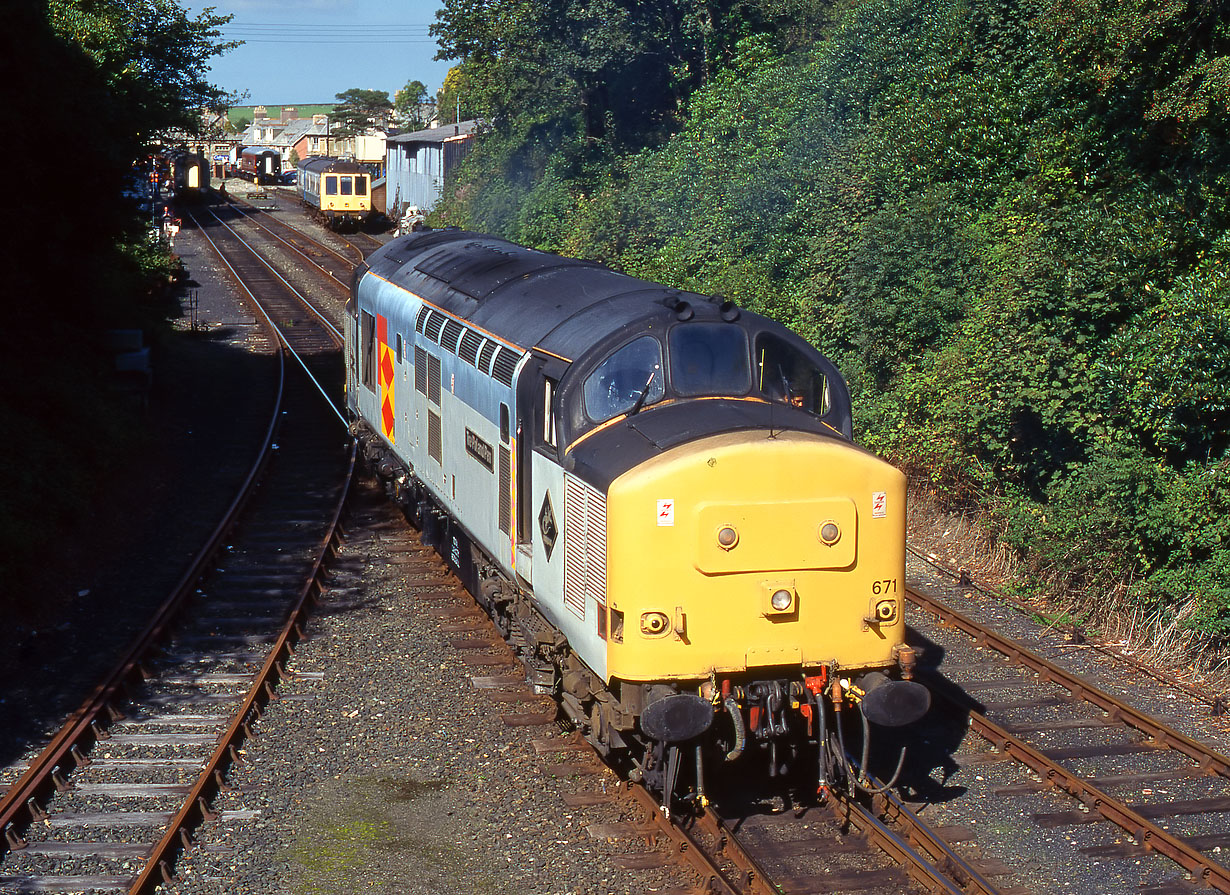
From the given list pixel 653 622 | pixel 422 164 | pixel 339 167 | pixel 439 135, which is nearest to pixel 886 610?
pixel 653 622

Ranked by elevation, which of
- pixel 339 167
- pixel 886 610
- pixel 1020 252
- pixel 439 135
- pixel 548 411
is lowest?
pixel 886 610

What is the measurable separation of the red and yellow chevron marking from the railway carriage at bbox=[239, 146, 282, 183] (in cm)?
7730

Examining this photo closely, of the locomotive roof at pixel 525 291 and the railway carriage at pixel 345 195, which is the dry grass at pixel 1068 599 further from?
the railway carriage at pixel 345 195

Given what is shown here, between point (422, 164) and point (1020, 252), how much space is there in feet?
144

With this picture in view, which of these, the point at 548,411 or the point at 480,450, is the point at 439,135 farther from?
the point at 548,411

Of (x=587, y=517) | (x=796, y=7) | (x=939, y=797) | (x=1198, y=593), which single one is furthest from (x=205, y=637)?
(x=796, y=7)

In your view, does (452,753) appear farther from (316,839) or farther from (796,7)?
(796,7)

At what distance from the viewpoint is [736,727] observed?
27.9ft

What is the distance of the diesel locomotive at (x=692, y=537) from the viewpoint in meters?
8.22

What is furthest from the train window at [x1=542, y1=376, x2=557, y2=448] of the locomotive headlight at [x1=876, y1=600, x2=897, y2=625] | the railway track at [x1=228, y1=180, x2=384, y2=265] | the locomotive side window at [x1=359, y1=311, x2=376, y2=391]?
the railway track at [x1=228, y1=180, x2=384, y2=265]

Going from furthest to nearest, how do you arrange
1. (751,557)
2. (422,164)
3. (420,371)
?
1. (422,164)
2. (420,371)
3. (751,557)

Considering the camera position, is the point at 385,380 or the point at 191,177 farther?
the point at 191,177

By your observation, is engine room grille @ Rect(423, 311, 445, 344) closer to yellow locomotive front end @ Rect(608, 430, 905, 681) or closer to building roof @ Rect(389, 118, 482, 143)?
yellow locomotive front end @ Rect(608, 430, 905, 681)

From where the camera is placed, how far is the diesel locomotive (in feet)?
27.0
